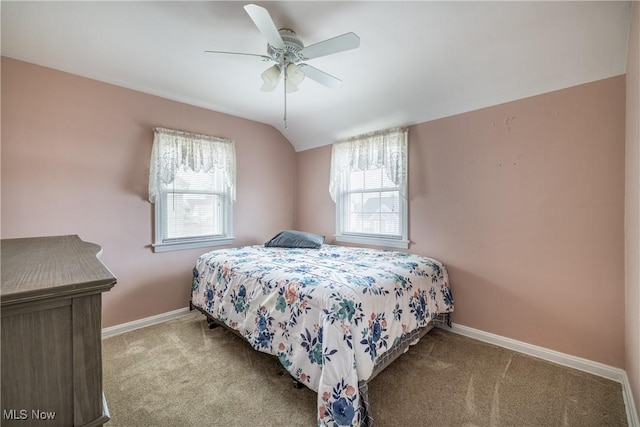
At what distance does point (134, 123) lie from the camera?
2730 millimetres

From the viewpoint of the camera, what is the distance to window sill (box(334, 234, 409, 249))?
303cm

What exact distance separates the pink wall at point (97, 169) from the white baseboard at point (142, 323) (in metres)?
0.05

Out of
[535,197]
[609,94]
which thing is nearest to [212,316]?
[535,197]

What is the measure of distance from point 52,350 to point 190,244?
271 centimetres

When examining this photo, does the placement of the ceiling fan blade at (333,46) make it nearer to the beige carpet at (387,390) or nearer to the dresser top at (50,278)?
the dresser top at (50,278)

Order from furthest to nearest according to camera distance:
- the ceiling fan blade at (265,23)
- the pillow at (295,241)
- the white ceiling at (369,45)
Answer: the pillow at (295,241)
the white ceiling at (369,45)
the ceiling fan blade at (265,23)

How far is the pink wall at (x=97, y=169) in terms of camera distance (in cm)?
219

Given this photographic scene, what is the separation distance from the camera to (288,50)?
1.86 meters

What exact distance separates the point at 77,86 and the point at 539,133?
13.2 ft

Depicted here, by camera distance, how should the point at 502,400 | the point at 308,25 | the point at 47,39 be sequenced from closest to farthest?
1. the point at 502,400
2. the point at 308,25
3. the point at 47,39

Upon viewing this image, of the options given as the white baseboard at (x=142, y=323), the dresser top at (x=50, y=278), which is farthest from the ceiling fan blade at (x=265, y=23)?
the white baseboard at (x=142, y=323)

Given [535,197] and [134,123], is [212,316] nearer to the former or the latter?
[134,123]

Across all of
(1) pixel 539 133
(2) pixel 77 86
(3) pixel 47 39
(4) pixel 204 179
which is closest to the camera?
(3) pixel 47 39

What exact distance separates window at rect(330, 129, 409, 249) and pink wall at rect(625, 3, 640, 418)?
5.27ft
